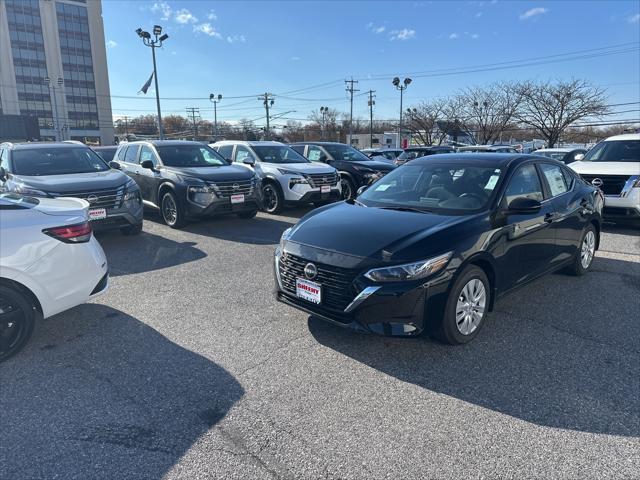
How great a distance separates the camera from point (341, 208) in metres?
4.58

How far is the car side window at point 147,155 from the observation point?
926 cm

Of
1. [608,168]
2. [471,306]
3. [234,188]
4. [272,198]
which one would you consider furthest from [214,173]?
[608,168]

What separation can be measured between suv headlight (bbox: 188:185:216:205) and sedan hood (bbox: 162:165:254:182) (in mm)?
196

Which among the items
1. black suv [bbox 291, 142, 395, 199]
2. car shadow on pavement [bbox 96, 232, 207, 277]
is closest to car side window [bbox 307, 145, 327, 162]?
black suv [bbox 291, 142, 395, 199]

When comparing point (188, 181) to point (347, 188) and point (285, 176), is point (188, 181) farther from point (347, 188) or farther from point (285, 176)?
point (347, 188)

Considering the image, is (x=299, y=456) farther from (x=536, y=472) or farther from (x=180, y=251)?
(x=180, y=251)

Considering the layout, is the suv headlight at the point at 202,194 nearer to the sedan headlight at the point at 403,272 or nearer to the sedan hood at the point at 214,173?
the sedan hood at the point at 214,173

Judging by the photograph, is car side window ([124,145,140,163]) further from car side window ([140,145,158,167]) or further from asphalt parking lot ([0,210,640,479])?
asphalt parking lot ([0,210,640,479])

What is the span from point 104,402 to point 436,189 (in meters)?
3.48

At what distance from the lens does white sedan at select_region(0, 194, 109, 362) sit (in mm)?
3375

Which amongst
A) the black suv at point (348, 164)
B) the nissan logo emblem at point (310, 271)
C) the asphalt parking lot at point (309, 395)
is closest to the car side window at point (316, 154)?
the black suv at point (348, 164)

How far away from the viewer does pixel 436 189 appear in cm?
454

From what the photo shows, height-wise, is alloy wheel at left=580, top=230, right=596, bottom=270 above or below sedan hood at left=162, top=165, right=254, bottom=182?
below

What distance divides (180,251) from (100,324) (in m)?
2.93
